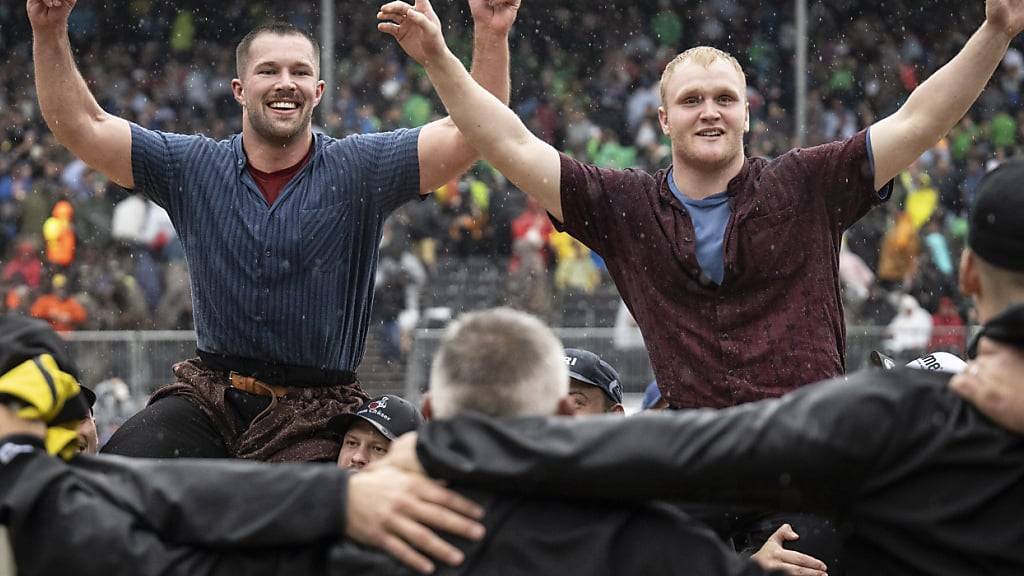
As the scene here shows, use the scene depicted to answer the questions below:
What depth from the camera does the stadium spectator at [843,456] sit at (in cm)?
282

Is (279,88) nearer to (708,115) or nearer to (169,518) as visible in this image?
(708,115)

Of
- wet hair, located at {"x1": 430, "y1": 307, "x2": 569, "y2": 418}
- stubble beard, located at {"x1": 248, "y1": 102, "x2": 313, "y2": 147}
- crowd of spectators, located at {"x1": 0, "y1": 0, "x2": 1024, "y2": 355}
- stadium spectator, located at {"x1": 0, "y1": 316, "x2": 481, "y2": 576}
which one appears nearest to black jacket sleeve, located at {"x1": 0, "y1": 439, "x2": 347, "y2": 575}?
stadium spectator, located at {"x1": 0, "y1": 316, "x2": 481, "y2": 576}

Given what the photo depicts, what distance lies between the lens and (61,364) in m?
3.14

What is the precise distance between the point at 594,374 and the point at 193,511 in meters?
2.83

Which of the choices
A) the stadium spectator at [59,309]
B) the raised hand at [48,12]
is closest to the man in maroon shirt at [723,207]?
the raised hand at [48,12]

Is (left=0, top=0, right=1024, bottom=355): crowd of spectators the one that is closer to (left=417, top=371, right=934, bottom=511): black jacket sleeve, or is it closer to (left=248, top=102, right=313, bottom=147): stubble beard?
(left=248, top=102, right=313, bottom=147): stubble beard

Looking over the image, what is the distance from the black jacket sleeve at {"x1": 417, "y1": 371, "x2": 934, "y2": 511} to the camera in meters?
2.81

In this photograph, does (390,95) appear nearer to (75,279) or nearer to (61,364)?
(75,279)

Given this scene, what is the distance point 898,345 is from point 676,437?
431 inches

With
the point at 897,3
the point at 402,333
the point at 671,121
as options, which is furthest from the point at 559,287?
the point at 671,121

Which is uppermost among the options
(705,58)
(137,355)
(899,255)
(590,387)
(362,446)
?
(705,58)

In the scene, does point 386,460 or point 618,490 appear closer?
point 618,490

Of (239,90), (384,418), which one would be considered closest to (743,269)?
(384,418)

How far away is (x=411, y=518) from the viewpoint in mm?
2912
